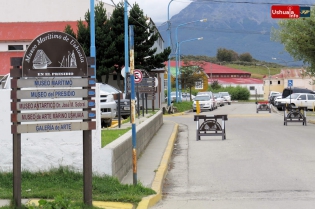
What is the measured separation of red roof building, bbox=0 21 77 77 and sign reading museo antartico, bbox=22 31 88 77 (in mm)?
37180

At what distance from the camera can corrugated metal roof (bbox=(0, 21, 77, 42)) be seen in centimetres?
4622

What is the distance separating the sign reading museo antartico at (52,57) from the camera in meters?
7.91

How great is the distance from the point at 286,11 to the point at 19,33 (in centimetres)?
2778

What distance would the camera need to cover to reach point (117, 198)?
8891mm

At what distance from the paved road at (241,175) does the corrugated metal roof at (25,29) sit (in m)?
28.8

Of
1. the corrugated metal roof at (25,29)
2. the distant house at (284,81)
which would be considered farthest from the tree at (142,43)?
the distant house at (284,81)

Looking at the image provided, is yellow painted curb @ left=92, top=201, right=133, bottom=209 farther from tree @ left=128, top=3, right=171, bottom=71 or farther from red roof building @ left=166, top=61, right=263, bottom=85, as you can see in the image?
red roof building @ left=166, top=61, right=263, bottom=85

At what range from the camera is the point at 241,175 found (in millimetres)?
12539

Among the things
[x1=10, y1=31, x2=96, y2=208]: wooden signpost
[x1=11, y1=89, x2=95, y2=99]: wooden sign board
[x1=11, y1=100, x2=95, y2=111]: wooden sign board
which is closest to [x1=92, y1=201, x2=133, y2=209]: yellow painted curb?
[x1=10, y1=31, x2=96, y2=208]: wooden signpost

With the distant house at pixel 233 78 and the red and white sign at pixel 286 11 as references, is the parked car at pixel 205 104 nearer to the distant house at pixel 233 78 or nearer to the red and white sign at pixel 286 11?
the red and white sign at pixel 286 11

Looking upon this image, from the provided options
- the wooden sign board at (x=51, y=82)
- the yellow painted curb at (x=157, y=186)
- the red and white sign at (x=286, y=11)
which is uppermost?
the red and white sign at (x=286, y=11)

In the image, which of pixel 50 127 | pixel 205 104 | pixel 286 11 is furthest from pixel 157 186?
pixel 205 104

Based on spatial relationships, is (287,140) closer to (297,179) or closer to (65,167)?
(297,179)

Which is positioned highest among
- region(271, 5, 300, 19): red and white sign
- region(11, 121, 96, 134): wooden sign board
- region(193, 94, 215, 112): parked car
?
region(271, 5, 300, 19): red and white sign
